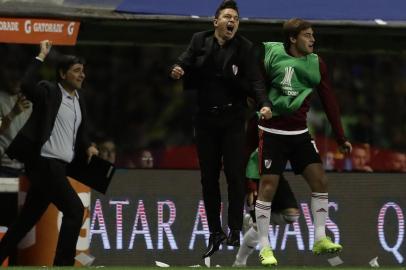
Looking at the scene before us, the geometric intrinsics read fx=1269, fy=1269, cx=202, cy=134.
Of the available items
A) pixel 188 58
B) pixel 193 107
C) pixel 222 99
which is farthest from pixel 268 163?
pixel 193 107

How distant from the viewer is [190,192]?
1313 centimetres

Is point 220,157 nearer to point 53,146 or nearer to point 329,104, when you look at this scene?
point 329,104

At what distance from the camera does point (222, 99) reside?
10047 millimetres

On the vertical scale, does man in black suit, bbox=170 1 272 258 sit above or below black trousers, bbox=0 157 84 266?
above

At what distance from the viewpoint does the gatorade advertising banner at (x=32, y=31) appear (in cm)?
1222

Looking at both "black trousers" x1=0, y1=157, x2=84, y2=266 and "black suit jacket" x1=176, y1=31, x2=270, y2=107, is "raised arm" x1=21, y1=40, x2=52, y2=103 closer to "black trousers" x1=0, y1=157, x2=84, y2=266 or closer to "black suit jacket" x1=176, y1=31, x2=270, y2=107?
"black trousers" x1=0, y1=157, x2=84, y2=266

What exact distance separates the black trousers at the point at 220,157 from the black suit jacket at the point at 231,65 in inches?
9.9

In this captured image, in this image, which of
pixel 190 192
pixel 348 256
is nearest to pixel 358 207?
pixel 348 256

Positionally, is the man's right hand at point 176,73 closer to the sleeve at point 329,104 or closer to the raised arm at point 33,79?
the sleeve at point 329,104

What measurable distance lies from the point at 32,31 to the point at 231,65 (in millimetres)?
2963

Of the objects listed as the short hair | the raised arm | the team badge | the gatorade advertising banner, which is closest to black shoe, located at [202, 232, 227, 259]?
the team badge

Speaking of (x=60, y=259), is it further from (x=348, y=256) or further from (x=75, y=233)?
(x=348, y=256)

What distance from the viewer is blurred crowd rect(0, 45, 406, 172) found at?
47.6 feet

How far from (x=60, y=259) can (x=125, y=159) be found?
11.1 feet
